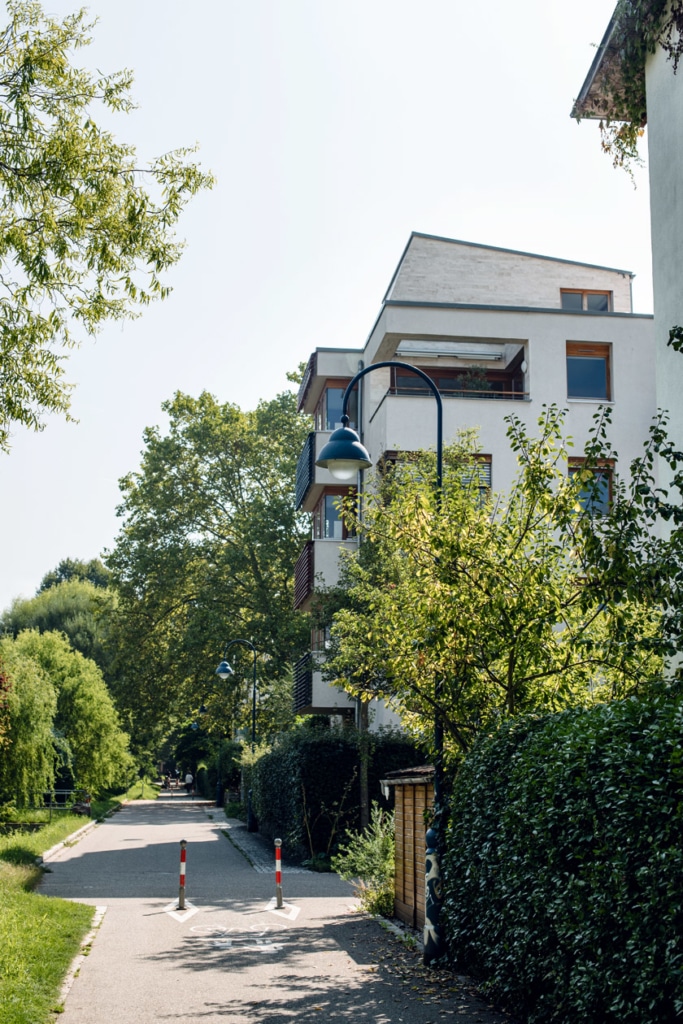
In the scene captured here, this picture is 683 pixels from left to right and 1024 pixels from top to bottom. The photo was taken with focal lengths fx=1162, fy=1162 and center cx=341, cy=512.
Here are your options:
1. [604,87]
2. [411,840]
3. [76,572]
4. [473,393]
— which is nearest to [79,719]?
[473,393]

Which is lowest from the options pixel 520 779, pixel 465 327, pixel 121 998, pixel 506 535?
pixel 121 998

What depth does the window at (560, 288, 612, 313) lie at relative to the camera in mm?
34594

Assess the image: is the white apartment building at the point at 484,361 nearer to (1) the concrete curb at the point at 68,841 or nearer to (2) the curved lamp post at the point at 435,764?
(1) the concrete curb at the point at 68,841

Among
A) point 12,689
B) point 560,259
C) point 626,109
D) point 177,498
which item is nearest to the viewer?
point 626,109

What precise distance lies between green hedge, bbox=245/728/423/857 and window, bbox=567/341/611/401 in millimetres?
10296

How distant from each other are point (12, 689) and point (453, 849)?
776 inches

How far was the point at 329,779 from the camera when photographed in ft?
88.7

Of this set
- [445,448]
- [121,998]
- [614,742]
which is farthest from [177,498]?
[614,742]

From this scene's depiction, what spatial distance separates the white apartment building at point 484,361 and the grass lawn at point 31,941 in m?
12.1

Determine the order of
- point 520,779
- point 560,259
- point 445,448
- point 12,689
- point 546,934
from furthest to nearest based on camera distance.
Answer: point 560,259 < point 12,689 < point 445,448 < point 520,779 < point 546,934

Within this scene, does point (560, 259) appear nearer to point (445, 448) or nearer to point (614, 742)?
point (445, 448)

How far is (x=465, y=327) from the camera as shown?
30094mm

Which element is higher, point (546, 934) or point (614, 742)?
point (614, 742)

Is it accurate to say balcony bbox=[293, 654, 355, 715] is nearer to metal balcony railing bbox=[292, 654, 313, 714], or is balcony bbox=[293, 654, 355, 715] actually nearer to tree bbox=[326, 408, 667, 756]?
metal balcony railing bbox=[292, 654, 313, 714]
